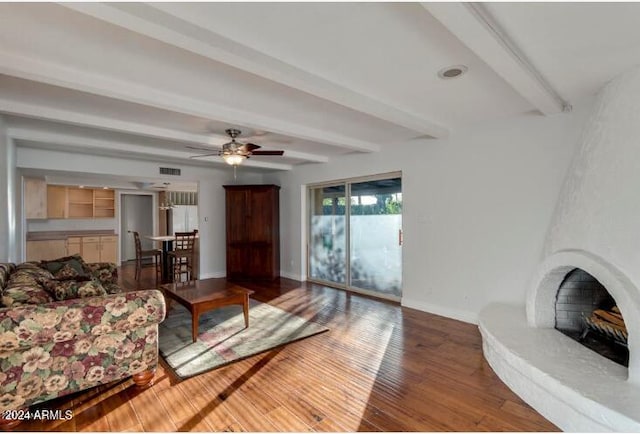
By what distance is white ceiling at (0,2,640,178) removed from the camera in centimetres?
163

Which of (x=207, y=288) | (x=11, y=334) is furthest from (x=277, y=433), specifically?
(x=207, y=288)

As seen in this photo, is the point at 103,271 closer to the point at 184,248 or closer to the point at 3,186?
the point at 3,186

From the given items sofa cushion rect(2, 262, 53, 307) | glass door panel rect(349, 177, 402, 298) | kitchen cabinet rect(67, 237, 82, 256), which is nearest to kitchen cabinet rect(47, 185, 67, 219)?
Answer: kitchen cabinet rect(67, 237, 82, 256)

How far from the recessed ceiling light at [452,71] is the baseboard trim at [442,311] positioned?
276cm

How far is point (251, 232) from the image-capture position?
6.59 m

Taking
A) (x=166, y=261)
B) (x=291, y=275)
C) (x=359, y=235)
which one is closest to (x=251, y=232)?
(x=291, y=275)

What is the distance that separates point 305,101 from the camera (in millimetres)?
2969

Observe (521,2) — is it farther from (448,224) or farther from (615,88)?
(448,224)

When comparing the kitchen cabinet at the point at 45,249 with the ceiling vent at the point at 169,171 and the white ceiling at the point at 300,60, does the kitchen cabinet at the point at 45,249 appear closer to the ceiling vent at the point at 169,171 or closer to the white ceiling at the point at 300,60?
the ceiling vent at the point at 169,171

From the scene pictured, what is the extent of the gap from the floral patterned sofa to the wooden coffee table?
758mm

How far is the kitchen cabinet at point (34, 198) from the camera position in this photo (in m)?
6.06

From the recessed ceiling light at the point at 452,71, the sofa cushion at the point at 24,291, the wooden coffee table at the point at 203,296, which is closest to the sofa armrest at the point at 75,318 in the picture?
the sofa cushion at the point at 24,291

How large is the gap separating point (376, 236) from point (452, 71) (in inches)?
123

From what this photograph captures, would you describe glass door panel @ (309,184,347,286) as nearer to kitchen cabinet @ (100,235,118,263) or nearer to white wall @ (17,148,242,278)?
white wall @ (17,148,242,278)
